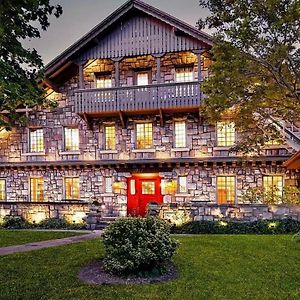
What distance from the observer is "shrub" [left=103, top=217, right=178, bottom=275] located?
28.9ft

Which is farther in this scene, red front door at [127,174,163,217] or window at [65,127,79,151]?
window at [65,127,79,151]

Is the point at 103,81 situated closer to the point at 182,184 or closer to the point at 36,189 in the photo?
the point at 182,184

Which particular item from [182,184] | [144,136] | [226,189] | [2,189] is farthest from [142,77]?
[2,189]

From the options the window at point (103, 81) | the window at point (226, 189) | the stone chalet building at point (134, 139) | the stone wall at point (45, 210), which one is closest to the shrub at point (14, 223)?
the stone wall at point (45, 210)

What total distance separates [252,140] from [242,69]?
14.9 ft

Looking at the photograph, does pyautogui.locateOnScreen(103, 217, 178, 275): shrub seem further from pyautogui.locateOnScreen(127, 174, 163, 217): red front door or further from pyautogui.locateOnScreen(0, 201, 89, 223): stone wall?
pyautogui.locateOnScreen(127, 174, 163, 217): red front door

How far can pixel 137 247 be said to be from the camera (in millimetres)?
9086

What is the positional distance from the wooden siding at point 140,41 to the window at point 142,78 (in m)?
1.46

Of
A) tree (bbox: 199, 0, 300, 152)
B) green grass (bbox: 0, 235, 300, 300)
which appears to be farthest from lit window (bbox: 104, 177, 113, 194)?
green grass (bbox: 0, 235, 300, 300)

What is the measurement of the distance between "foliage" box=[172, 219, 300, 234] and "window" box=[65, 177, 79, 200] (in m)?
7.02

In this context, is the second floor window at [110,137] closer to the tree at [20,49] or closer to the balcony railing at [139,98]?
the balcony railing at [139,98]

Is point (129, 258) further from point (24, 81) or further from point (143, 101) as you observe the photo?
point (143, 101)

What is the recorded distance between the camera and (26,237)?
1511 cm

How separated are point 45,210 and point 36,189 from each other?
3164 mm
